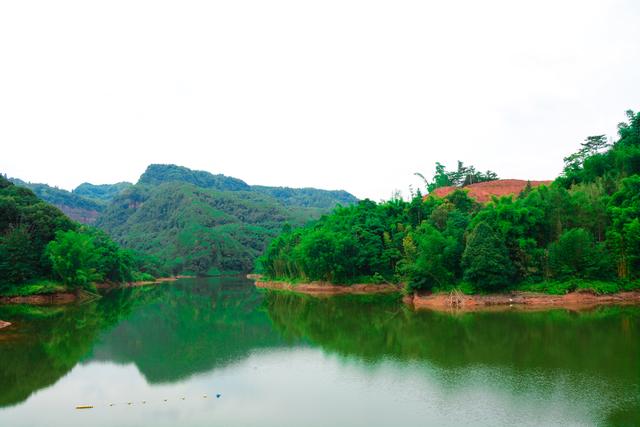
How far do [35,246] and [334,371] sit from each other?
4590 centimetres

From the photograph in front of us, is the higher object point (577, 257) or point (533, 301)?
point (577, 257)

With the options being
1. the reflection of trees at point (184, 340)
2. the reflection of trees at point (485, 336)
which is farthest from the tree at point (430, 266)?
the reflection of trees at point (184, 340)

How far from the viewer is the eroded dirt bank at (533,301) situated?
121 feet

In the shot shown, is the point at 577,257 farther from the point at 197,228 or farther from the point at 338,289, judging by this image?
the point at 197,228

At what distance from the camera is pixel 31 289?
49.2m

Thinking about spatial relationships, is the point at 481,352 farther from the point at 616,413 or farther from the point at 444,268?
the point at 444,268

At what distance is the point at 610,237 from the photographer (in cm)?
3869

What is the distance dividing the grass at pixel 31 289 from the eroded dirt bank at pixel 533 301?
38151 mm

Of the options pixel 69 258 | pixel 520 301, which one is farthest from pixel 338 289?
pixel 69 258

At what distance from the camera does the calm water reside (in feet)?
47.5

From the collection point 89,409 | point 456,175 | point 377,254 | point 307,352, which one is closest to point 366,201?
point 377,254

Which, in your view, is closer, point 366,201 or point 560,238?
point 560,238

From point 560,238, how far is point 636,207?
19.9ft

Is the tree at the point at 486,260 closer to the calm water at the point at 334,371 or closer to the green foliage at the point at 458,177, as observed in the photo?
the calm water at the point at 334,371
